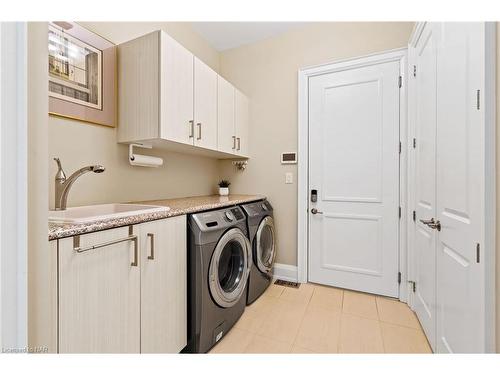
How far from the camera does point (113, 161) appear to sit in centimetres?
167

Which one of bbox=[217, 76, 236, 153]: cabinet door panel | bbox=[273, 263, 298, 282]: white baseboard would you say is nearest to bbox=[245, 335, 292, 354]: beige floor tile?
bbox=[273, 263, 298, 282]: white baseboard

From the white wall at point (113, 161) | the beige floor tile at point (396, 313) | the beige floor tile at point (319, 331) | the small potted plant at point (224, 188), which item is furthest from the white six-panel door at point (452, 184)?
the white wall at point (113, 161)

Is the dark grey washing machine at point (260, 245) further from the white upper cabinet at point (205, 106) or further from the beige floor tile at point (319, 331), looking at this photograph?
the white upper cabinet at point (205, 106)

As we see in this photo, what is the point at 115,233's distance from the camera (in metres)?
1.00

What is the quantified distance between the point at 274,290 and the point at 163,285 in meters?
1.39

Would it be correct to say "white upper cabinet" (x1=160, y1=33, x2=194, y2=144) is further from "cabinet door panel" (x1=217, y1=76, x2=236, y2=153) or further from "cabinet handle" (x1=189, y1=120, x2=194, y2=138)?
"cabinet door panel" (x1=217, y1=76, x2=236, y2=153)

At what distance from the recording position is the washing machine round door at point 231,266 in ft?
5.04

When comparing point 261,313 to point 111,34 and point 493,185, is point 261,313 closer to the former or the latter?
point 493,185

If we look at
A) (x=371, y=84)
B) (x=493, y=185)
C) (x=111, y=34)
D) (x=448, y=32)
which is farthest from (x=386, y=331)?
(x=111, y=34)

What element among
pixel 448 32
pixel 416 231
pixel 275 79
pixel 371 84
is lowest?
pixel 416 231

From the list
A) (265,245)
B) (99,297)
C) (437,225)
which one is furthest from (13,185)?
(265,245)

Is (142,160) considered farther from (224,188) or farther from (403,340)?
(403,340)

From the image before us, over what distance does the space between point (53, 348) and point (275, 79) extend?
8.86 feet

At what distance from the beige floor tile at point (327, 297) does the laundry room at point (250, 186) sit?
0.07 ft
